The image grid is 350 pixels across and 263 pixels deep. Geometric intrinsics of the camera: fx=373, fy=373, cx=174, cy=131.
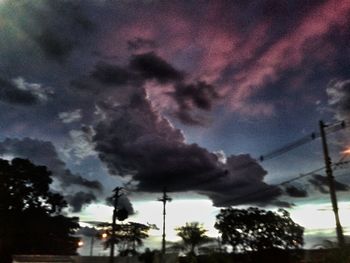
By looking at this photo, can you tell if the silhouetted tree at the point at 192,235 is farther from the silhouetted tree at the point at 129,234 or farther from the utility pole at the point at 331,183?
the utility pole at the point at 331,183

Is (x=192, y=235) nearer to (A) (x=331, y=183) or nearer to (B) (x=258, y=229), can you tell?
(B) (x=258, y=229)

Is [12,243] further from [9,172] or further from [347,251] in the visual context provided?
[347,251]

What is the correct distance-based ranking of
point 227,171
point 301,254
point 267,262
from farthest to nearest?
1. point 301,254
2. point 267,262
3. point 227,171

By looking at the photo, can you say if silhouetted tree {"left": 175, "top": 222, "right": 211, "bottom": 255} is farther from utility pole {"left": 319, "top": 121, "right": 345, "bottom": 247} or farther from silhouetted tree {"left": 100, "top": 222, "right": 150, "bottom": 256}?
utility pole {"left": 319, "top": 121, "right": 345, "bottom": 247}

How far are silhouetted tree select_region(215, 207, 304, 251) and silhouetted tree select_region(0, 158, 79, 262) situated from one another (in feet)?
99.8

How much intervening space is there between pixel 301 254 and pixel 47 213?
43.5 meters

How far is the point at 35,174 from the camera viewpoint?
193ft

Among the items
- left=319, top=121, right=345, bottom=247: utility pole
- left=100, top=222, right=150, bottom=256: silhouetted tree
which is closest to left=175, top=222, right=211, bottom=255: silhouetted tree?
left=100, top=222, right=150, bottom=256: silhouetted tree

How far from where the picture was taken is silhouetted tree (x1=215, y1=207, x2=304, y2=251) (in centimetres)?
6969

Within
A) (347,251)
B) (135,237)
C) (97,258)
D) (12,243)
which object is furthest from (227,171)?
(135,237)

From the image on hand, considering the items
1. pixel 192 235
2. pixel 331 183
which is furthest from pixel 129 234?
pixel 331 183

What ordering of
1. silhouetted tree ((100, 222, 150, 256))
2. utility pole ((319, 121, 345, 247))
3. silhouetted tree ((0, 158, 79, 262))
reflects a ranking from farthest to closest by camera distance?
silhouetted tree ((100, 222, 150, 256)), silhouetted tree ((0, 158, 79, 262)), utility pole ((319, 121, 345, 247))

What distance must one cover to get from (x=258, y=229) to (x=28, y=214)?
41.4m

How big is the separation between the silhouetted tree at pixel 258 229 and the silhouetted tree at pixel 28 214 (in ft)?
99.8
